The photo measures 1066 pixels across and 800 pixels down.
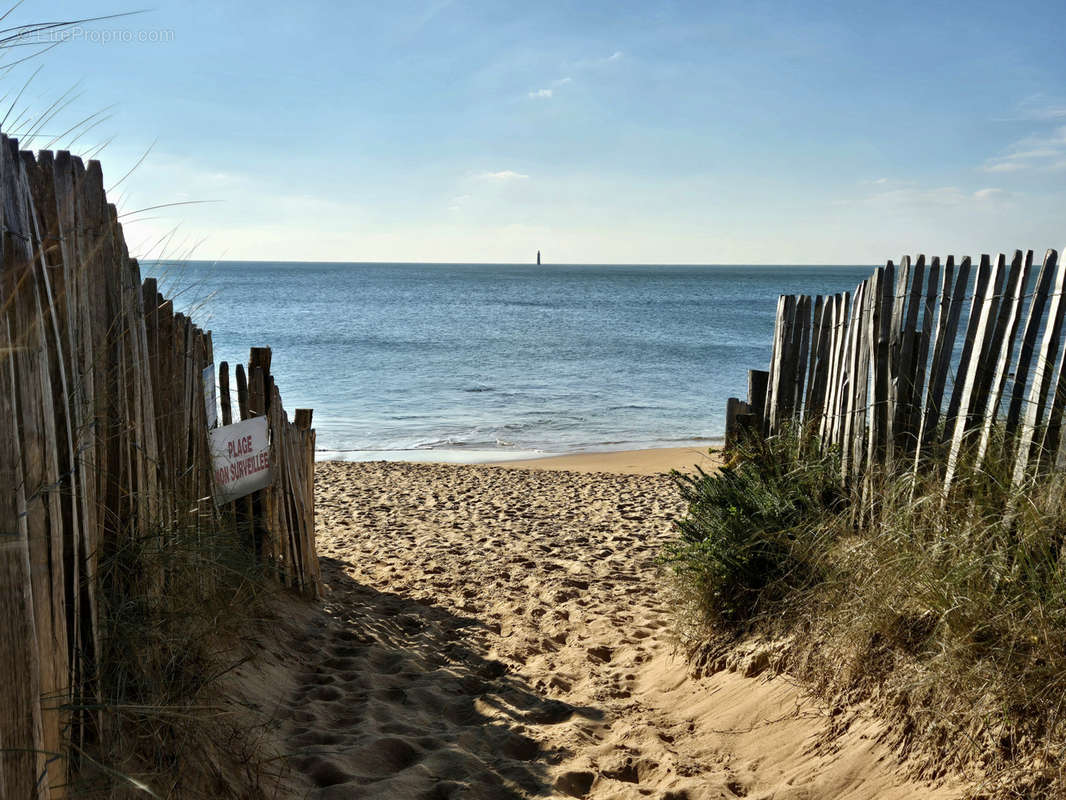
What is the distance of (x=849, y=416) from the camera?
193 inches

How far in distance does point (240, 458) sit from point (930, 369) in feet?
12.4

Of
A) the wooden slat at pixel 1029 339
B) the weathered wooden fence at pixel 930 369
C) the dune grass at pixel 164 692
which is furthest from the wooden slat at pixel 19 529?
the wooden slat at pixel 1029 339

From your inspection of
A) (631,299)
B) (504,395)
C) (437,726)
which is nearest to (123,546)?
(437,726)

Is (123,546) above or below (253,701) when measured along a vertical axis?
above

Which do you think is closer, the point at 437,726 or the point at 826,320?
the point at 437,726

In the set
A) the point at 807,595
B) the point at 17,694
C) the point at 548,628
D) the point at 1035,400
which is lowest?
the point at 548,628

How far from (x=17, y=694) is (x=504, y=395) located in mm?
19454

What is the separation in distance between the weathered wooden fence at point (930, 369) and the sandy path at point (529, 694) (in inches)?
57.0

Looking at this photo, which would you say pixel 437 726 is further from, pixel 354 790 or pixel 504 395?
pixel 504 395

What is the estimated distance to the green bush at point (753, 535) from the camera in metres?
4.18

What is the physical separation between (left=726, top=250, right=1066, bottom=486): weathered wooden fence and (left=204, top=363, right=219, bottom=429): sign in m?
3.43

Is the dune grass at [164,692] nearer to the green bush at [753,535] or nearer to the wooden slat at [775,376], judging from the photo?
the green bush at [753,535]

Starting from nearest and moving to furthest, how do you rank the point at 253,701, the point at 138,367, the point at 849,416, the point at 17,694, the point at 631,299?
the point at 17,694
the point at 138,367
the point at 253,701
the point at 849,416
the point at 631,299

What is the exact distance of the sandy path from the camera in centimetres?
321
